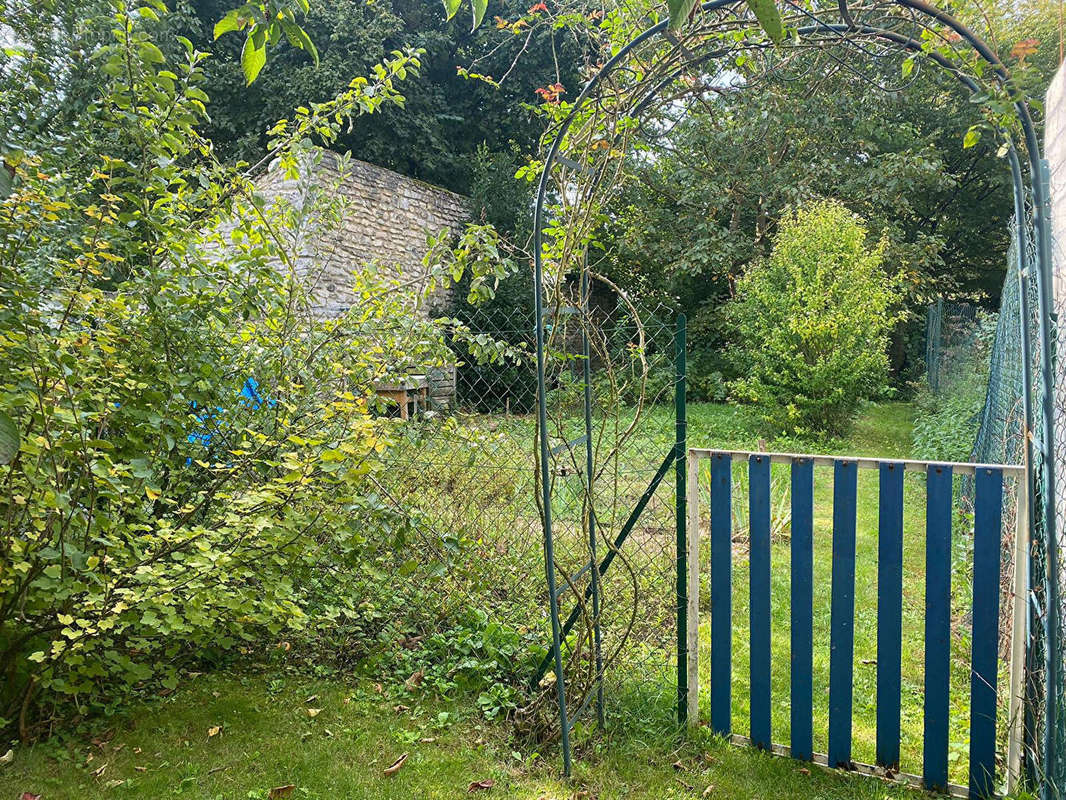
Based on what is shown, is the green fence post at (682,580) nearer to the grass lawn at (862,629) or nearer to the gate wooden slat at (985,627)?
the grass lawn at (862,629)

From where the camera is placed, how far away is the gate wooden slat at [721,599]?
2297 millimetres

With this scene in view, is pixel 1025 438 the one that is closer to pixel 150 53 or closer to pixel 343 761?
pixel 343 761

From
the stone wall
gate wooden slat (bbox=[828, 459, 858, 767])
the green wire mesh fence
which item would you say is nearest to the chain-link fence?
gate wooden slat (bbox=[828, 459, 858, 767])

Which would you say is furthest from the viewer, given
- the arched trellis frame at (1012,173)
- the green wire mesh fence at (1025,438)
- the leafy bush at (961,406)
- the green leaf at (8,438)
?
the leafy bush at (961,406)

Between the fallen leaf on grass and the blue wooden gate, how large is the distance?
102cm

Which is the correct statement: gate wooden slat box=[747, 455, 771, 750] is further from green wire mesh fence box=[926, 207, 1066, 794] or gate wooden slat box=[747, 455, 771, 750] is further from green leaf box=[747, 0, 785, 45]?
green leaf box=[747, 0, 785, 45]

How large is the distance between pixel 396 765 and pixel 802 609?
1427mm

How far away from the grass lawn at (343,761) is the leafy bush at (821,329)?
6015 mm

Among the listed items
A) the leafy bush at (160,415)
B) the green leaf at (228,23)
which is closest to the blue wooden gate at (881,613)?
the leafy bush at (160,415)

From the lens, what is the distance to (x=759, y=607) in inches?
89.4

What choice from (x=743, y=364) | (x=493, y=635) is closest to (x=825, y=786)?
(x=493, y=635)

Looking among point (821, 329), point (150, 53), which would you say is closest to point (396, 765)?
point (150, 53)

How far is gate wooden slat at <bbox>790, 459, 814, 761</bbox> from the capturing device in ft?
7.17

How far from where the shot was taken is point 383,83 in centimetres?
261
